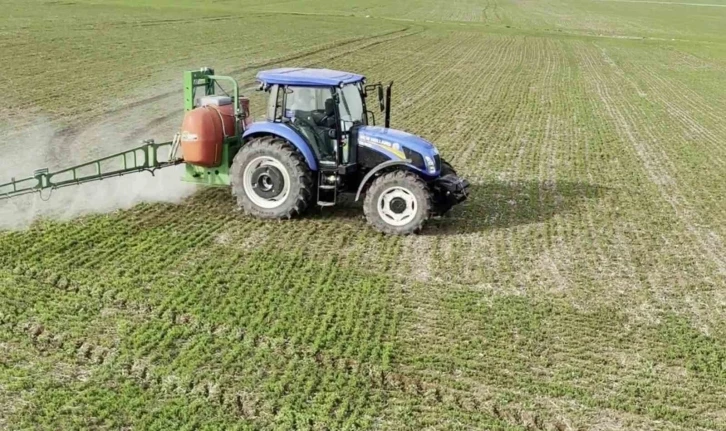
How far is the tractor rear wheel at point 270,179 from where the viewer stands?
1097 cm

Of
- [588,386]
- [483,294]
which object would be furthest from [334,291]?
[588,386]

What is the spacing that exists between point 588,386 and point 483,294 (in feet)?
7.34

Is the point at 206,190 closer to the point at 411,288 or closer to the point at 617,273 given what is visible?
the point at 411,288

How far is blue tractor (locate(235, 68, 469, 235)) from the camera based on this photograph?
35.6ft

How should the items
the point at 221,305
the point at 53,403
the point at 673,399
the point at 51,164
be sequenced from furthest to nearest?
the point at 51,164
the point at 221,305
the point at 673,399
the point at 53,403

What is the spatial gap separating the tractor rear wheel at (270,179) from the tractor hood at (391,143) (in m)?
1.00

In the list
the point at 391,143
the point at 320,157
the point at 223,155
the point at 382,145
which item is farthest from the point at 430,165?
the point at 223,155

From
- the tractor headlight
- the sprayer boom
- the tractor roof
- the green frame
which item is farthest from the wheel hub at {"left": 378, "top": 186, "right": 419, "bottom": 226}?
the sprayer boom

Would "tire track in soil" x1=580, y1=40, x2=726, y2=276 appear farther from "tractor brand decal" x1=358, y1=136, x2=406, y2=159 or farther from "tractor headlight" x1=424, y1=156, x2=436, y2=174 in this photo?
"tractor brand decal" x1=358, y1=136, x2=406, y2=159

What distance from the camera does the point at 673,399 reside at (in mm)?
7023

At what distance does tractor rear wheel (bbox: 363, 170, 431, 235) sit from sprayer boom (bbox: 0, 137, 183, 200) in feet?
10.4

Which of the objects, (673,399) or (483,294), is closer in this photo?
(673,399)

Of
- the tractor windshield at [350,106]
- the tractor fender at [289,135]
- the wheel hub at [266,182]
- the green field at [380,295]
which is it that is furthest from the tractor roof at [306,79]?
the green field at [380,295]

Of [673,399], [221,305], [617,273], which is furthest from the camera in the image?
[617,273]
